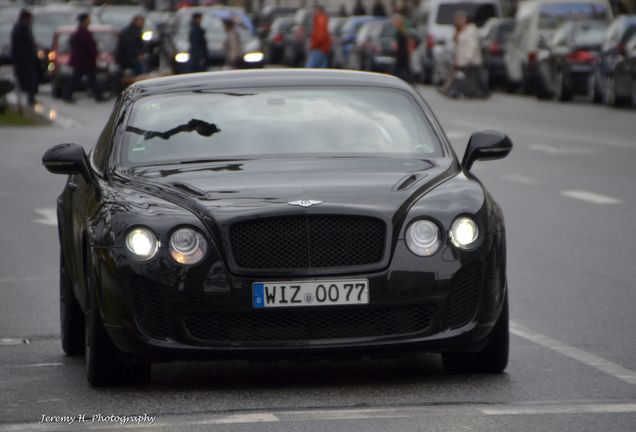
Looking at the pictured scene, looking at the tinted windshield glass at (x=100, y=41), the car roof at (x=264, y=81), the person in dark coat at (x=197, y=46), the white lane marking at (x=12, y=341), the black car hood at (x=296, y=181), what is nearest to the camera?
the black car hood at (x=296, y=181)

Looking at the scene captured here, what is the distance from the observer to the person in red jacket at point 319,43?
36938 mm

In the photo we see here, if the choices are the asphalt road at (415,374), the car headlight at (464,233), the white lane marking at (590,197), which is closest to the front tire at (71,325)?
the asphalt road at (415,374)

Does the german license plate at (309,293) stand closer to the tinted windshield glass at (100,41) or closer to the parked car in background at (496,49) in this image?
the tinted windshield glass at (100,41)

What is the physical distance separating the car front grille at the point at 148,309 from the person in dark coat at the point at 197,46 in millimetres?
30039

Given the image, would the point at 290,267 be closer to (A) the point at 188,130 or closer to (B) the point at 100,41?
(A) the point at 188,130

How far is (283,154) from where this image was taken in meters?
8.80

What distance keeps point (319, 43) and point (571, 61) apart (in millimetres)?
5177

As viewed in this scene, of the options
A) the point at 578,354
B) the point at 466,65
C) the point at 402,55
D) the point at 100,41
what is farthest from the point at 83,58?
the point at 578,354

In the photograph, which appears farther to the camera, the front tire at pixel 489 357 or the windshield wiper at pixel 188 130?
the windshield wiper at pixel 188 130

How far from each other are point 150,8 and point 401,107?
96.7m

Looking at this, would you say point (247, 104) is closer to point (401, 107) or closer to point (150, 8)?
point (401, 107)

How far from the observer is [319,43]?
122 ft

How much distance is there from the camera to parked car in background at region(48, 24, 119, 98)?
41.4 metres

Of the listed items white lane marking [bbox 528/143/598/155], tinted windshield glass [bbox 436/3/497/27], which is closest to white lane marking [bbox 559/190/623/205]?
white lane marking [bbox 528/143/598/155]
